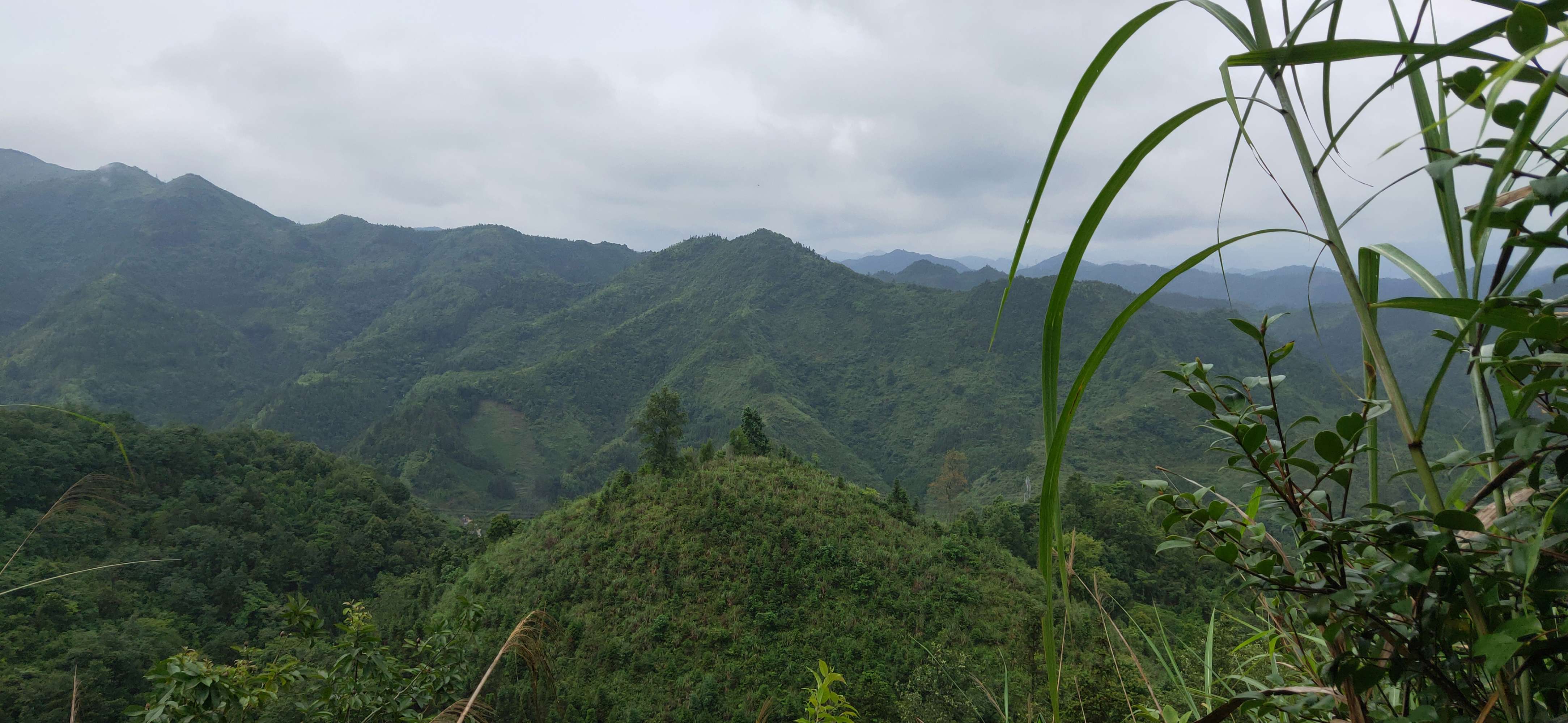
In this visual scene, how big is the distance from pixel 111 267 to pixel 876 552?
126 meters

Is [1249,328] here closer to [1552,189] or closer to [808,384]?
[1552,189]

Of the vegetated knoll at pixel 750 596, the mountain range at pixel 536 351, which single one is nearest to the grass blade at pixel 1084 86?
the vegetated knoll at pixel 750 596

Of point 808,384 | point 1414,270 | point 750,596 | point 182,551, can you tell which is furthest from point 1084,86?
point 808,384

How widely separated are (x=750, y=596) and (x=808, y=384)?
53968 millimetres

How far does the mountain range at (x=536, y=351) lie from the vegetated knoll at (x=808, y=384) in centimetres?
28

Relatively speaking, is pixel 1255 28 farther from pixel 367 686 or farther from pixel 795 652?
pixel 795 652

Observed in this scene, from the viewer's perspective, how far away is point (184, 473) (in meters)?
27.7

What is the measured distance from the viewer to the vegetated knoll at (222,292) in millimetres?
68000

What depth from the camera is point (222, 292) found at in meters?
97.4

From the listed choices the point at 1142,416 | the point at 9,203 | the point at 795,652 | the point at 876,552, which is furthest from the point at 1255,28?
the point at 9,203

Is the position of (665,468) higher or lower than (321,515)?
higher

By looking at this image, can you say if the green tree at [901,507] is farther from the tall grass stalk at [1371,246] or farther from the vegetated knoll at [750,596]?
the tall grass stalk at [1371,246]

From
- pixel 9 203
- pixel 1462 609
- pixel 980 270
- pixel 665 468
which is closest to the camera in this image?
pixel 1462 609

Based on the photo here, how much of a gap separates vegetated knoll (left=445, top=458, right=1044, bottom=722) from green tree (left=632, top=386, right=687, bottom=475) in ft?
1.59
